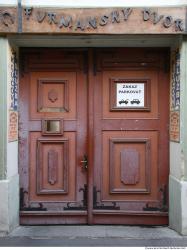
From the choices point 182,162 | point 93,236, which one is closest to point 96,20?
point 182,162

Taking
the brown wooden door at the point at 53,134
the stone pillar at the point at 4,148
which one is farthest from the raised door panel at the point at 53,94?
the stone pillar at the point at 4,148

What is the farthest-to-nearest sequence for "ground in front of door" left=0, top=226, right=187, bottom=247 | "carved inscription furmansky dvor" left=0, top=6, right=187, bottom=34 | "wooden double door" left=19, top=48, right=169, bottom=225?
"wooden double door" left=19, top=48, right=169, bottom=225 < "carved inscription furmansky dvor" left=0, top=6, right=187, bottom=34 < "ground in front of door" left=0, top=226, right=187, bottom=247

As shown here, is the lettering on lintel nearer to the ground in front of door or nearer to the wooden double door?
the wooden double door

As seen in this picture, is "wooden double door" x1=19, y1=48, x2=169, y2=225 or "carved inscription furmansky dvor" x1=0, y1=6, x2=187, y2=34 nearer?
"carved inscription furmansky dvor" x1=0, y1=6, x2=187, y2=34

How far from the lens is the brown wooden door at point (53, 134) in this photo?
6395 millimetres

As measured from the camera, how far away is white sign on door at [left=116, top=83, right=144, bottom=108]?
6.41m

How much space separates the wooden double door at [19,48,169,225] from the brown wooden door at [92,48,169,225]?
0.05ft

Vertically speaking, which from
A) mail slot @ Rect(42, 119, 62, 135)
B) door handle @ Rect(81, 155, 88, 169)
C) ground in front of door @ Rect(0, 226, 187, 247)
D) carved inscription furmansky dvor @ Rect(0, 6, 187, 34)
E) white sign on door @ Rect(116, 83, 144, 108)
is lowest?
ground in front of door @ Rect(0, 226, 187, 247)

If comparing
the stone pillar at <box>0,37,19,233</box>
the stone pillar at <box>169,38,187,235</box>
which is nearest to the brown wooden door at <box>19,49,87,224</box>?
the stone pillar at <box>0,37,19,233</box>

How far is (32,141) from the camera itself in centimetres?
641

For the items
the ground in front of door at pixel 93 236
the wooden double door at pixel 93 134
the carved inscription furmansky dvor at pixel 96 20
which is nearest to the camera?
the ground in front of door at pixel 93 236

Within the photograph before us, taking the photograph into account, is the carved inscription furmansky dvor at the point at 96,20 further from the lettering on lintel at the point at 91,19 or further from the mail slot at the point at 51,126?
the mail slot at the point at 51,126

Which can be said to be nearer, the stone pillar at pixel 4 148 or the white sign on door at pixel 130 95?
the stone pillar at pixel 4 148

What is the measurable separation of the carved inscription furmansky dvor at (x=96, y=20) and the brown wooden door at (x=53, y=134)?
0.71m
